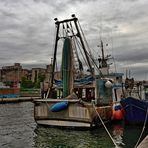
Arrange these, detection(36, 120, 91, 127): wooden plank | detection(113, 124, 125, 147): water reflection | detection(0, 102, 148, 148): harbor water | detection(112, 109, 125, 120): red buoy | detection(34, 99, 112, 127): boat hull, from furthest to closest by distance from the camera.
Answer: detection(112, 109, 125, 120): red buoy → detection(36, 120, 91, 127): wooden plank → detection(34, 99, 112, 127): boat hull → detection(113, 124, 125, 147): water reflection → detection(0, 102, 148, 148): harbor water

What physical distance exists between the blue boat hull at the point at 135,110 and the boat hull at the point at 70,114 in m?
1.72

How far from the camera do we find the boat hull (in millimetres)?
23702

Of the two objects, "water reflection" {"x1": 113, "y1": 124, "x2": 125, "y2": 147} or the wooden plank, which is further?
the wooden plank

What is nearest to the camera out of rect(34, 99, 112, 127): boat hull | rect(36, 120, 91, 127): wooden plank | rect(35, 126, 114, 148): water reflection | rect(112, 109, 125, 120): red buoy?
rect(35, 126, 114, 148): water reflection

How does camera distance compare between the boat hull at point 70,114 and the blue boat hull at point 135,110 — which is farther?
the blue boat hull at point 135,110

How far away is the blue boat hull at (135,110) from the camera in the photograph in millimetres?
26266

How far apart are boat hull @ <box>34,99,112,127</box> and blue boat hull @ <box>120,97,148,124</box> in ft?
5.66

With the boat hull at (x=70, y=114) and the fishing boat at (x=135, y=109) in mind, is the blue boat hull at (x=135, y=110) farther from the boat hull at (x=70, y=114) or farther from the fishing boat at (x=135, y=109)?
the boat hull at (x=70, y=114)

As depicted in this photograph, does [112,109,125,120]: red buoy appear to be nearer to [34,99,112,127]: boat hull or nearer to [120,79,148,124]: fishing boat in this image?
[120,79,148,124]: fishing boat

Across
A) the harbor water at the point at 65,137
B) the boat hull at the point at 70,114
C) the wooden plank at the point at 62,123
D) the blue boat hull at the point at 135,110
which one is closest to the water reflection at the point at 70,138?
the harbor water at the point at 65,137

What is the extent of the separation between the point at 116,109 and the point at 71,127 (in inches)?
222

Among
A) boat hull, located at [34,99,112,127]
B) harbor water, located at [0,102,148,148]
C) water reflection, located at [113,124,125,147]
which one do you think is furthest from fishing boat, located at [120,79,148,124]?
boat hull, located at [34,99,112,127]

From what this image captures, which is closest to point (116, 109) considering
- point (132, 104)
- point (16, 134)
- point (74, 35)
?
point (132, 104)

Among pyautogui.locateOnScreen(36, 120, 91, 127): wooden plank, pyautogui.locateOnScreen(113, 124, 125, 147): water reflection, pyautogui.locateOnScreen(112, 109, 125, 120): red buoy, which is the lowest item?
pyautogui.locateOnScreen(113, 124, 125, 147): water reflection
